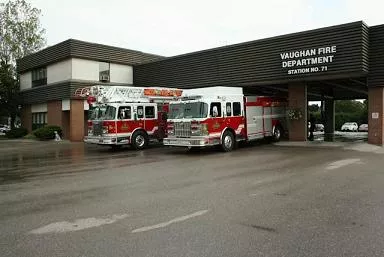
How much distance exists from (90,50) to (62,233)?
26.7 meters

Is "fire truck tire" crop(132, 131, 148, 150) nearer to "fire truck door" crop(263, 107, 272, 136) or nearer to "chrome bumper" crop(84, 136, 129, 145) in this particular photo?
"chrome bumper" crop(84, 136, 129, 145)

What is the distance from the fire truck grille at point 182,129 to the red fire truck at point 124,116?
2.54 m

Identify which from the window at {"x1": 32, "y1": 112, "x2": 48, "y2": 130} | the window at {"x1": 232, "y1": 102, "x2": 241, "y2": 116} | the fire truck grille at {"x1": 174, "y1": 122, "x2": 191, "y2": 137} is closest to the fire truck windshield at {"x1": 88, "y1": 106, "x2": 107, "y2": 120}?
the fire truck grille at {"x1": 174, "y1": 122, "x2": 191, "y2": 137}

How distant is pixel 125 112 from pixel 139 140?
180 centimetres

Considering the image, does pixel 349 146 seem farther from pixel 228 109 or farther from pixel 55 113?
pixel 55 113

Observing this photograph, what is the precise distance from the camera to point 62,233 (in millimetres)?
5949

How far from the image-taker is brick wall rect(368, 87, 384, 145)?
791 inches

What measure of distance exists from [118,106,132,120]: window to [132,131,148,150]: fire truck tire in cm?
105

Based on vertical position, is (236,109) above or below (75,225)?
above

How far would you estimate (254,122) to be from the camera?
70.7ft

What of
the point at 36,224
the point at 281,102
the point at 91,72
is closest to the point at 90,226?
the point at 36,224

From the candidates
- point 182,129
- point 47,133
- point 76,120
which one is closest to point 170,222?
point 182,129

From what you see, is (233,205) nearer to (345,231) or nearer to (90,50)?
(345,231)

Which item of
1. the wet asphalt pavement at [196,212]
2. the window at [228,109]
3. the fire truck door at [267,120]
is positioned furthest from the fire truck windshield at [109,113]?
the fire truck door at [267,120]
